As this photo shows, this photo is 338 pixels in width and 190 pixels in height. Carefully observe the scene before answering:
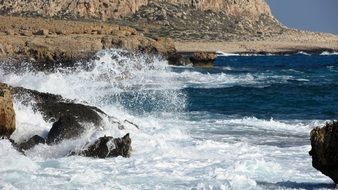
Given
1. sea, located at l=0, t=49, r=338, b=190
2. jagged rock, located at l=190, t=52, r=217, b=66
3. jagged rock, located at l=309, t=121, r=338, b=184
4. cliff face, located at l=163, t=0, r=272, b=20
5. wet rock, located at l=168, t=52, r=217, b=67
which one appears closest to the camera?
jagged rock, located at l=309, t=121, r=338, b=184

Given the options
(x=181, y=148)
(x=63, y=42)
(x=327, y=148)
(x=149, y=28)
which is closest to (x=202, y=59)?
(x=63, y=42)

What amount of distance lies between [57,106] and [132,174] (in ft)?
15.5

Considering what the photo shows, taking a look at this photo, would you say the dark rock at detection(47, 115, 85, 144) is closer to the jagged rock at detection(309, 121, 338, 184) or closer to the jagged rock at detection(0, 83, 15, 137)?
the jagged rock at detection(0, 83, 15, 137)

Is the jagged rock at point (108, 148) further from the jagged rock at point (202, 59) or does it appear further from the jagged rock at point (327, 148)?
the jagged rock at point (202, 59)

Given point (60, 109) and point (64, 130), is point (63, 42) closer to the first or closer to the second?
Result: point (60, 109)

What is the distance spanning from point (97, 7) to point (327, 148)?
107 m

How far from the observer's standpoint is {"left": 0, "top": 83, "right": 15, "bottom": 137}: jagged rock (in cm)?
1227

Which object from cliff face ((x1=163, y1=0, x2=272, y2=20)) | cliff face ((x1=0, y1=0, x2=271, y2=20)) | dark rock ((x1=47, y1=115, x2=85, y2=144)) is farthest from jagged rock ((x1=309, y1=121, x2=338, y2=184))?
cliff face ((x1=163, y1=0, x2=272, y2=20))

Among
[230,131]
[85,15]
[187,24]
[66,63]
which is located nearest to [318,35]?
[187,24]

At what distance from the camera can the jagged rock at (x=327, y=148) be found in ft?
29.8

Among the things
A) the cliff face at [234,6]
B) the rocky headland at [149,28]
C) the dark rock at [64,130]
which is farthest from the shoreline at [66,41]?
the cliff face at [234,6]

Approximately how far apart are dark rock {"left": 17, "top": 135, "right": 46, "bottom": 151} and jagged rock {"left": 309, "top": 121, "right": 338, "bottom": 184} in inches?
209

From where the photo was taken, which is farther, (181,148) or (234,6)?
(234,6)

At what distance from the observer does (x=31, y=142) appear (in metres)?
12.4
